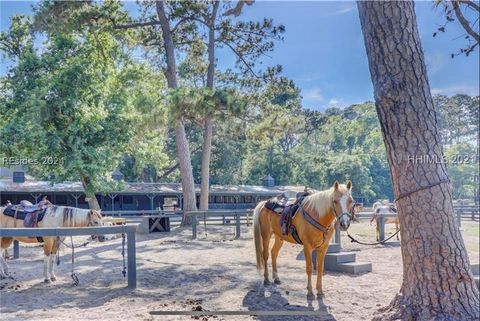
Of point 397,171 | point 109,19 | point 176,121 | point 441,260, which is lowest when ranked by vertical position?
point 441,260

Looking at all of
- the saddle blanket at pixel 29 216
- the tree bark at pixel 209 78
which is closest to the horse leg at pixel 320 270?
the saddle blanket at pixel 29 216

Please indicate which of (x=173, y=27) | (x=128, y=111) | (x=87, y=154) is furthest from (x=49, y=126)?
(x=173, y=27)

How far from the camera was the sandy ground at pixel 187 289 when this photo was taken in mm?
4324

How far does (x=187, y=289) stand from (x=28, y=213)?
3.21m

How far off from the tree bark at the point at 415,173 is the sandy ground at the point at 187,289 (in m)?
0.27

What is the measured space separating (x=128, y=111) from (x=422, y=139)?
14.3m

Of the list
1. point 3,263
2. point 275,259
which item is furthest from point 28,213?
point 275,259

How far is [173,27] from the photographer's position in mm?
17484

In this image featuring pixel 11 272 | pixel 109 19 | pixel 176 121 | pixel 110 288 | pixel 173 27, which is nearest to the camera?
pixel 110 288

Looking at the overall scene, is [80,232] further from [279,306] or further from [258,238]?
[279,306]

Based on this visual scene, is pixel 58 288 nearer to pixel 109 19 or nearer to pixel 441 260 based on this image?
pixel 441 260

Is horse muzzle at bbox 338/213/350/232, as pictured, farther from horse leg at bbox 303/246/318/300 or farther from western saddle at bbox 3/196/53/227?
western saddle at bbox 3/196/53/227

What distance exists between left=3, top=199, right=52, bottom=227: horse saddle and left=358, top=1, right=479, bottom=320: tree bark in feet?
18.6

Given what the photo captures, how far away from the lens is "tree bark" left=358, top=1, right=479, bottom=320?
123 inches
